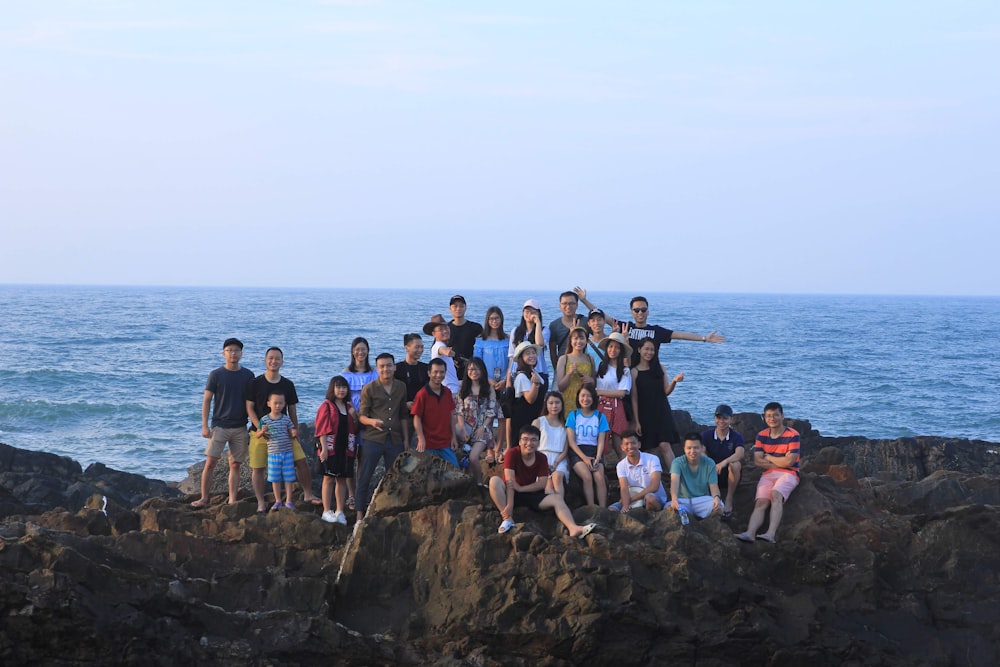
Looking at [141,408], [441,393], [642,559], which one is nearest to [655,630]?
[642,559]

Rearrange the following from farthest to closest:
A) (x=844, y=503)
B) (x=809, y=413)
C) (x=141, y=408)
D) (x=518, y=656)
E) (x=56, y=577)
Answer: (x=809, y=413) → (x=141, y=408) → (x=844, y=503) → (x=518, y=656) → (x=56, y=577)

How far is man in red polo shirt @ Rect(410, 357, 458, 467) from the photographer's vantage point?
11445mm

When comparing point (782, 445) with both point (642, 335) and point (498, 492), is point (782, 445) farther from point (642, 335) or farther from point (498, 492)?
point (498, 492)

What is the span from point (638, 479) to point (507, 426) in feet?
5.79

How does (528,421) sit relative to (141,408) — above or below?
above

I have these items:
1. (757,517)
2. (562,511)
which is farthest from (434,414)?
(757,517)

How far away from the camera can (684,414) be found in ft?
64.1

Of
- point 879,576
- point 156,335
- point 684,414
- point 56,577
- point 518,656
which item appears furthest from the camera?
point 156,335

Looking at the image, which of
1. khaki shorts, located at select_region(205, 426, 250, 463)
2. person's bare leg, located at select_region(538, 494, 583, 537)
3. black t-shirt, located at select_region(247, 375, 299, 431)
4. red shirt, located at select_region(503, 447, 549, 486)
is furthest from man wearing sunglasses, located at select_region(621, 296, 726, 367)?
khaki shorts, located at select_region(205, 426, 250, 463)

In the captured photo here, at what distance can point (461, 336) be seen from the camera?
12.5m

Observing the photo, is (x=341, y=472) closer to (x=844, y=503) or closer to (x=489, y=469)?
(x=489, y=469)

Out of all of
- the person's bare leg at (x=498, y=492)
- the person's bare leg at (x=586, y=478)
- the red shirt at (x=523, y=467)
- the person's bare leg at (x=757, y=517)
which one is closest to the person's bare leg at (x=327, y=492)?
the person's bare leg at (x=498, y=492)

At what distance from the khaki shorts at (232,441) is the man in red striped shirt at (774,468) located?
6.07 m

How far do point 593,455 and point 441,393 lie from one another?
1.93 meters
